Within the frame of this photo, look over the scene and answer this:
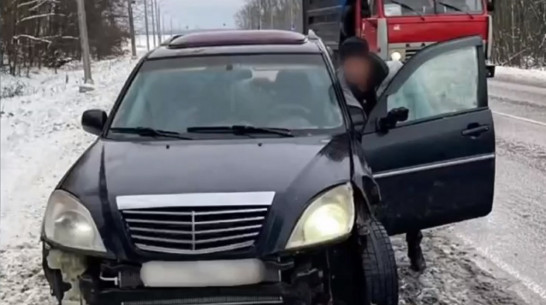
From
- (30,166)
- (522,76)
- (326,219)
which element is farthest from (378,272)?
(522,76)

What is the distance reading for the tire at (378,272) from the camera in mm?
3752

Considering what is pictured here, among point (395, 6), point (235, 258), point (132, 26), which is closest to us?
point (235, 258)

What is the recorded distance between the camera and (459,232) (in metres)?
6.48

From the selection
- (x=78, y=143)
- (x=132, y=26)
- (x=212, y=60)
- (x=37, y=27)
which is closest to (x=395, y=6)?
(x=78, y=143)

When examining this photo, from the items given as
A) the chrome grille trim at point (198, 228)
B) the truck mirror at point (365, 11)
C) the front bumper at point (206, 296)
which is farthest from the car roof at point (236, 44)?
the truck mirror at point (365, 11)

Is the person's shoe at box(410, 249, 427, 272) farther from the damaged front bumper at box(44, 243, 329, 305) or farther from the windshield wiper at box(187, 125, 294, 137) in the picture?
the damaged front bumper at box(44, 243, 329, 305)

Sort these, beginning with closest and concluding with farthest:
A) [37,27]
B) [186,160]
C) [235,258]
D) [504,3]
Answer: [235,258] < [186,160] < [504,3] < [37,27]

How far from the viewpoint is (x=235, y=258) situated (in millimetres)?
3434

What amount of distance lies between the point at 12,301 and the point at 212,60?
201cm

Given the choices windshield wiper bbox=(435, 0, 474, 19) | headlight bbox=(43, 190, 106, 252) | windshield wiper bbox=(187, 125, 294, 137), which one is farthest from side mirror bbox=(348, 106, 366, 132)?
windshield wiper bbox=(435, 0, 474, 19)

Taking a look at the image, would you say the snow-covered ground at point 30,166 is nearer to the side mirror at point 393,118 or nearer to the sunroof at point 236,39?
the sunroof at point 236,39

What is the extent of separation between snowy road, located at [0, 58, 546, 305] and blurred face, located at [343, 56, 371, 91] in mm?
1319

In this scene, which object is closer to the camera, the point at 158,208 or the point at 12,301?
the point at 158,208

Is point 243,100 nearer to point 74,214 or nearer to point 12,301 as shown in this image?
point 74,214
